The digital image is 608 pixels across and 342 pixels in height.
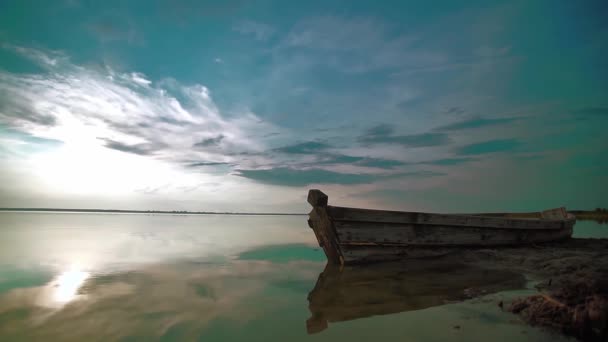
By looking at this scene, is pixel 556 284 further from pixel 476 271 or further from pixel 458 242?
pixel 458 242

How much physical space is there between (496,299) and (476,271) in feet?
7.18

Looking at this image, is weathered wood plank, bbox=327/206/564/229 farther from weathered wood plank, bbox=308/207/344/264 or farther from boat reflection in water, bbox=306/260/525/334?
boat reflection in water, bbox=306/260/525/334

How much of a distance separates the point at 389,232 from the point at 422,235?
3.27 feet

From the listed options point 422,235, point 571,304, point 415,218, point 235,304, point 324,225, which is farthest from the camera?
point 422,235

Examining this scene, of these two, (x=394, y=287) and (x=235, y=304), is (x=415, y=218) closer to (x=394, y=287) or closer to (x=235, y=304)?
(x=394, y=287)

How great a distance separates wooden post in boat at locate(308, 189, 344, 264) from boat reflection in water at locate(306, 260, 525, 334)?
12.5 inches

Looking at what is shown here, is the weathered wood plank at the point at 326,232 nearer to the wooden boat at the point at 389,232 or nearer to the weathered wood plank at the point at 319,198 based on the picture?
the wooden boat at the point at 389,232

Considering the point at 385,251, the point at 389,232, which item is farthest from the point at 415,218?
the point at 385,251

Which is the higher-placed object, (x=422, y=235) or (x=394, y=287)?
(x=422, y=235)

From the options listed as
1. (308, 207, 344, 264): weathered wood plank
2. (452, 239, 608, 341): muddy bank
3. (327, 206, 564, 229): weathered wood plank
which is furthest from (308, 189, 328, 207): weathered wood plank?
(452, 239, 608, 341): muddy bank

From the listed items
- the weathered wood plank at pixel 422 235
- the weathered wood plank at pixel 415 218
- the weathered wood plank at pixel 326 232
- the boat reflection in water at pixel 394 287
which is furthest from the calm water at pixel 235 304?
the weathered wood plank at pixel 415 218

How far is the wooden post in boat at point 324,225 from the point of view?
20.7ft

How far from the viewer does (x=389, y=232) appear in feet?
22.2

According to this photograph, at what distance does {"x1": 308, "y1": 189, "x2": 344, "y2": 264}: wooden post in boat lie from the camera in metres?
6.32
